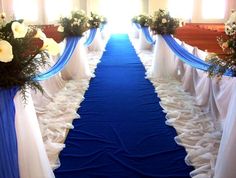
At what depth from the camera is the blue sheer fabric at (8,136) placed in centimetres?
219

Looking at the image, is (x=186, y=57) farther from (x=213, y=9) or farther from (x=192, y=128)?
(x=213, y=9)

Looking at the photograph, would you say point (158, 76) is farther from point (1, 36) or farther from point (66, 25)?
point (1, 36)

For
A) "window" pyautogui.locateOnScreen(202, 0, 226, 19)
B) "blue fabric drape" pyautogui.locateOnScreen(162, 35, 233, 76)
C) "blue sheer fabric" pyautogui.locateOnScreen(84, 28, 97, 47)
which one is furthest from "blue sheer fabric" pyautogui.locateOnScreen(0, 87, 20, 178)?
"window" pyautogui.locateOnScreen(202, 0, 226, 19)

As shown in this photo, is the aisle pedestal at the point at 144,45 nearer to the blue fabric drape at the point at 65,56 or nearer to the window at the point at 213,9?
the blue fabric drape at the point at 65,56

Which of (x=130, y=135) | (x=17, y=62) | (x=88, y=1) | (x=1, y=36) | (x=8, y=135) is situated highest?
(x=88, y=1)

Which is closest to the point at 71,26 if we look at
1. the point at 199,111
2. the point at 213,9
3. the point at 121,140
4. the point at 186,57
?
the point at 186,57

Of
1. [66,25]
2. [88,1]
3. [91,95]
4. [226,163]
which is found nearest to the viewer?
[226,163]

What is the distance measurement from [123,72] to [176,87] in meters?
1.84

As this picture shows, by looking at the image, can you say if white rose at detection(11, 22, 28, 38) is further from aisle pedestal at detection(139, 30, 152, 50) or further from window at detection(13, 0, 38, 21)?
window at detection(13, 0, 38, 21)

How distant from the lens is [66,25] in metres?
6.38

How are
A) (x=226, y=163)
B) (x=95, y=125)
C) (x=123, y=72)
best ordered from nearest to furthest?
(x=226, y=163), (x=95, y=125), (x=123, y=72)

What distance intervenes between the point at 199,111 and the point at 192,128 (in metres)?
0.71

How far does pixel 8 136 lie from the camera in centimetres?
225

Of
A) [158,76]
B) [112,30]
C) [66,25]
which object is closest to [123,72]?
[158,76]
